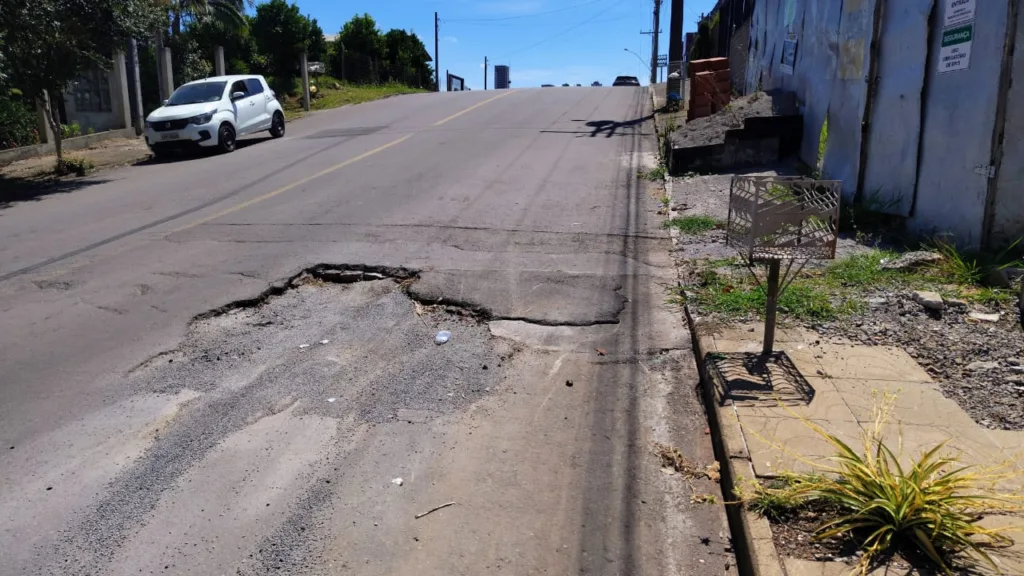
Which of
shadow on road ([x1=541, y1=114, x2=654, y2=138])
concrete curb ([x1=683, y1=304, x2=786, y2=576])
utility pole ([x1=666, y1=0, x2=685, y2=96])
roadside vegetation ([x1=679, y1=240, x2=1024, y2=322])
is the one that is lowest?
concrete curb ([x1=683, y1=304, x2=786, y2=576])

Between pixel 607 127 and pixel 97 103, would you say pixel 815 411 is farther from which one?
pixel 97 103

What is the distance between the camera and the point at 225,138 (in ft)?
57.6

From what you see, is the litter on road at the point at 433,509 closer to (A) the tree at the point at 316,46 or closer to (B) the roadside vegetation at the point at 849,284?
(B) the roadside vegetation at the point at 849,284

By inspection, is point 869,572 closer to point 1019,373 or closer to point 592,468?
point 592,468

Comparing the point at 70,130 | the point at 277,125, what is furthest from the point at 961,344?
the point at 70,130

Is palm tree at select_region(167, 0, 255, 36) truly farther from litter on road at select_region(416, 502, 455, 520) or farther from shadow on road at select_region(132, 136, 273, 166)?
litter on road at select_region(416, 502, 455, 520)

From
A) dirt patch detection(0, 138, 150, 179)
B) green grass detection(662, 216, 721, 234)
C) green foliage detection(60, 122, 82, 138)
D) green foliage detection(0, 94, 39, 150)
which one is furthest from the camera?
green foliage detection(60, 122, 82, 138)

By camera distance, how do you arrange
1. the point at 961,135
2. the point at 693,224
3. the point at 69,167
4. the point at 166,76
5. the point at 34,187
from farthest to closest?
the point at 166,76 < the point at 69,167 < the point at 34,187 < the point at 693,224 < the point at 961,135

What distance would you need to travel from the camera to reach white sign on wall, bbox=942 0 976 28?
23.2 feet

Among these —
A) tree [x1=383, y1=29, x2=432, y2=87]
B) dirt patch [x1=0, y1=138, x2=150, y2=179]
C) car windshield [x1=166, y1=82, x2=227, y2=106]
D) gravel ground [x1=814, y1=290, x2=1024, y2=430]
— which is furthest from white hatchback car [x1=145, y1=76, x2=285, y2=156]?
tree [x1=383, y1=29, x2=432, y2=87]

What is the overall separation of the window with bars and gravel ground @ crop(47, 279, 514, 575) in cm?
1831

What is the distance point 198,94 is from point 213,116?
1479 millimetres

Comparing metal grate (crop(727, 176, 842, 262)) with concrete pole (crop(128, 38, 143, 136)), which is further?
concrete pole (crop(128, 38, 143, 136))

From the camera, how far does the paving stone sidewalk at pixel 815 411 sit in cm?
387
